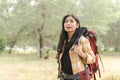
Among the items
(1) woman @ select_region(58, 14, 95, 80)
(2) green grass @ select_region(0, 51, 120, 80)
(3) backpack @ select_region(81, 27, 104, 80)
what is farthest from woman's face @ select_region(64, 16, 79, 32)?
(2) green grass @ select_region(0, 51, 120, 80)

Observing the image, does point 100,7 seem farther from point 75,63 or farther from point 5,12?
point 75,63

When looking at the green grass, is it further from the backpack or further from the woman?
the woman

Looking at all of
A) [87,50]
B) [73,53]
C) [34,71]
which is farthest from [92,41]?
[34,71]

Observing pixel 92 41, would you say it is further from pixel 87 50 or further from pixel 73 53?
pixel 73 53

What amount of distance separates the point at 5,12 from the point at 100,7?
943 cm

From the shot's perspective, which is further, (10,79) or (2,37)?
(2,37)

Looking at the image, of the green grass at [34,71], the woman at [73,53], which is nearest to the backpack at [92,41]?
→ the woman at [73,53]

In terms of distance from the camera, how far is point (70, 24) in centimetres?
301

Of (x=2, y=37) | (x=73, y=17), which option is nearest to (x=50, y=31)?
(x=2, y=37)

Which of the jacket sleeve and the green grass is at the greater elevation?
the jacket sleeve

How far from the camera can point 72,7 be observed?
55.4ft

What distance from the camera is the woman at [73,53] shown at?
287 centimetres

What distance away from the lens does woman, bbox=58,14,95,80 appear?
2870 millimetres

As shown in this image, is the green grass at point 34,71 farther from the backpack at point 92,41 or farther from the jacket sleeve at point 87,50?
the jacket sleeve at point 87,50
